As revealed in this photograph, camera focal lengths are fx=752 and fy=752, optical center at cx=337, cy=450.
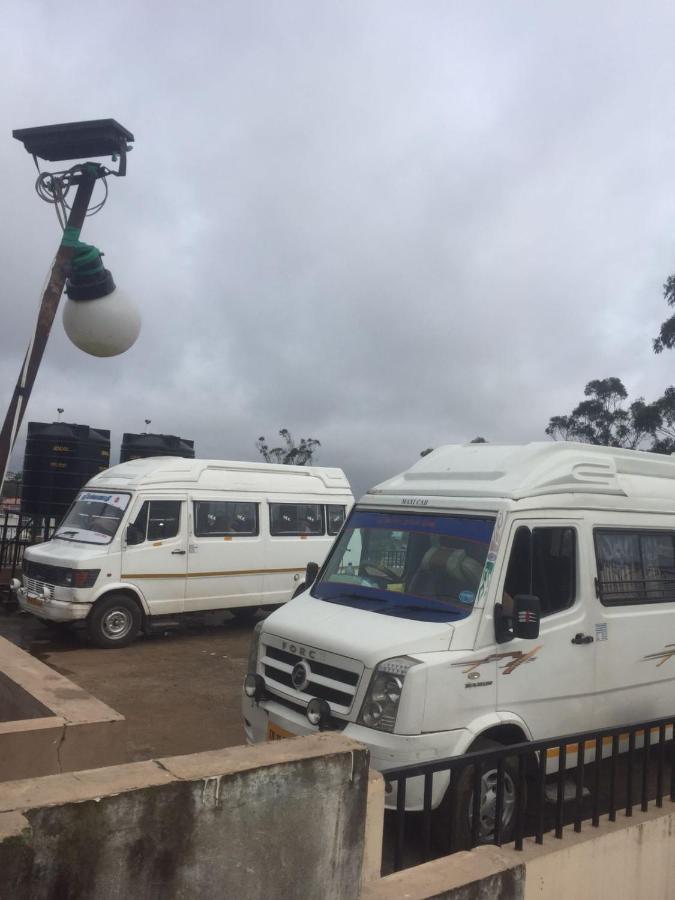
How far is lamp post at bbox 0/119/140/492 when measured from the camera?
7816mm

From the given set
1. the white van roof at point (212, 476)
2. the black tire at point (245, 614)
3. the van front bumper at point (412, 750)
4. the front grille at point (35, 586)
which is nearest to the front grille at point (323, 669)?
the van front bumper at point (412, 750)

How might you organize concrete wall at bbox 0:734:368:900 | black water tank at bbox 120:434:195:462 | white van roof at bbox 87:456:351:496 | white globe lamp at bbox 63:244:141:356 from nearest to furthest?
concrete wall at bbox 0:734:368:900
white globe lamp at bbox 63:244:141:356
white van roof at bbox 87:456:351:496
black water tank at bbox 120:434:195:462

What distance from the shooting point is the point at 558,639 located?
5078 millimetres

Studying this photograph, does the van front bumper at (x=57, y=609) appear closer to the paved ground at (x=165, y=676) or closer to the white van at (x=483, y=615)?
the paved ground at (x=165, y=676)

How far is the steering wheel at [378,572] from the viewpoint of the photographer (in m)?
5.49

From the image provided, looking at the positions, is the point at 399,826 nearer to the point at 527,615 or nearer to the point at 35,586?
the point at 527,615

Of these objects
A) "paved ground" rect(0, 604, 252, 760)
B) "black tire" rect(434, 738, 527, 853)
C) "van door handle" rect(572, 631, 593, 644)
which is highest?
"van door handle" rect(572, 631, 593, 644)

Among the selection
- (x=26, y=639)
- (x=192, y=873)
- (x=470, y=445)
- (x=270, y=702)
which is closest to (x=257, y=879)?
(x=192, y=873)

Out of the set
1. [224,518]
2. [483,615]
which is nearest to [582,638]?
[483,615]

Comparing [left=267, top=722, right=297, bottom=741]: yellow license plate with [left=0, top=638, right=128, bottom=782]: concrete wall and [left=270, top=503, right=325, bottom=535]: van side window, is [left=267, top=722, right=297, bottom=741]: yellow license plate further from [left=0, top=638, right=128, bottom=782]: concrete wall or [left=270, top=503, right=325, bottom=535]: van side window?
[left=270, top=503, right=325, bottom=535]: van side window

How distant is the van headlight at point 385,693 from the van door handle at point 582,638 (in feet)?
4.60

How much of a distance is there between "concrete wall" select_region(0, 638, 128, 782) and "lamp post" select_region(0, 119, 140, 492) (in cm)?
420

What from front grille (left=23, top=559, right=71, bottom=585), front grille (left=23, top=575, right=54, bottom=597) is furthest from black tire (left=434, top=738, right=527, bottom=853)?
front grille (left=23, top=575, right=54, bottom=597)

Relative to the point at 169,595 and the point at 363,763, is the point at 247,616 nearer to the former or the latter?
the point at 169,595
